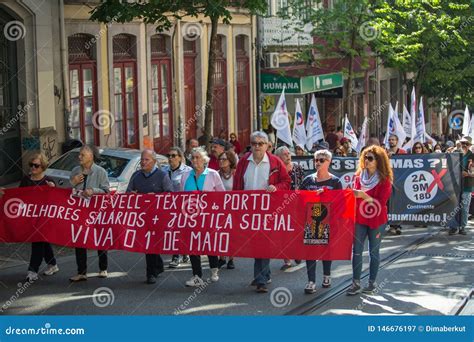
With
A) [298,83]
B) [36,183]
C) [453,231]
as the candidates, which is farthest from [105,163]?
[298,83]

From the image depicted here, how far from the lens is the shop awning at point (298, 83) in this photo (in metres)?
30.3

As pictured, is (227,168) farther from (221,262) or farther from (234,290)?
(234,290)

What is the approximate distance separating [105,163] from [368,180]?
683cm

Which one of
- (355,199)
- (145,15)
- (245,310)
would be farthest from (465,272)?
(145,15)

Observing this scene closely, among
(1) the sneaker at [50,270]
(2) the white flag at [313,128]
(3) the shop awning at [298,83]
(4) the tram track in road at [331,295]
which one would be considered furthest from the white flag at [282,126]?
(3) the shop awning at [298,83]

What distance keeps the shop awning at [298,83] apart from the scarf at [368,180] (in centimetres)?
1806

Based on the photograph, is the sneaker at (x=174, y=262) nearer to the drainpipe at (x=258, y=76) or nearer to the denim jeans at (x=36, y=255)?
the denim jeans at (x=36, y=255)

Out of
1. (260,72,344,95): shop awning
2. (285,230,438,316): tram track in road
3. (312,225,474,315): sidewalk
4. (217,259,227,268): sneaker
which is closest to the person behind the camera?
(285,230,438,316): tram track in road

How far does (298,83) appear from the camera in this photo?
30172 millimetres

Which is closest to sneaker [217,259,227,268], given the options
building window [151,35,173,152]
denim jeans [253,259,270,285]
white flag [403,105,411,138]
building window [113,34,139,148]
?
denim jeans [253,259,270,285]

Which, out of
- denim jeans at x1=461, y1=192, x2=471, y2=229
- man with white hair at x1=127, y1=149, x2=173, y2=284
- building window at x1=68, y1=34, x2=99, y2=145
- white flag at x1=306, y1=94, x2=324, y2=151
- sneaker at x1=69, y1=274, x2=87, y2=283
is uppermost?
building window at x1=68, y1=34, x2=99, y2=145

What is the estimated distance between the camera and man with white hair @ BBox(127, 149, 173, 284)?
42.1 ft

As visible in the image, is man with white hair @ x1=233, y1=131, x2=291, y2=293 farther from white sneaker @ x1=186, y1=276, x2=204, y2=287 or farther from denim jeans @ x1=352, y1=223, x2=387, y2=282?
denim jeans @ x1=352, y1=223, x2=387, y2=282

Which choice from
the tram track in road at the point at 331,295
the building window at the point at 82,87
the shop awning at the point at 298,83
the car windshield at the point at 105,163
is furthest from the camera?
the shop awning at the point at 298,83
